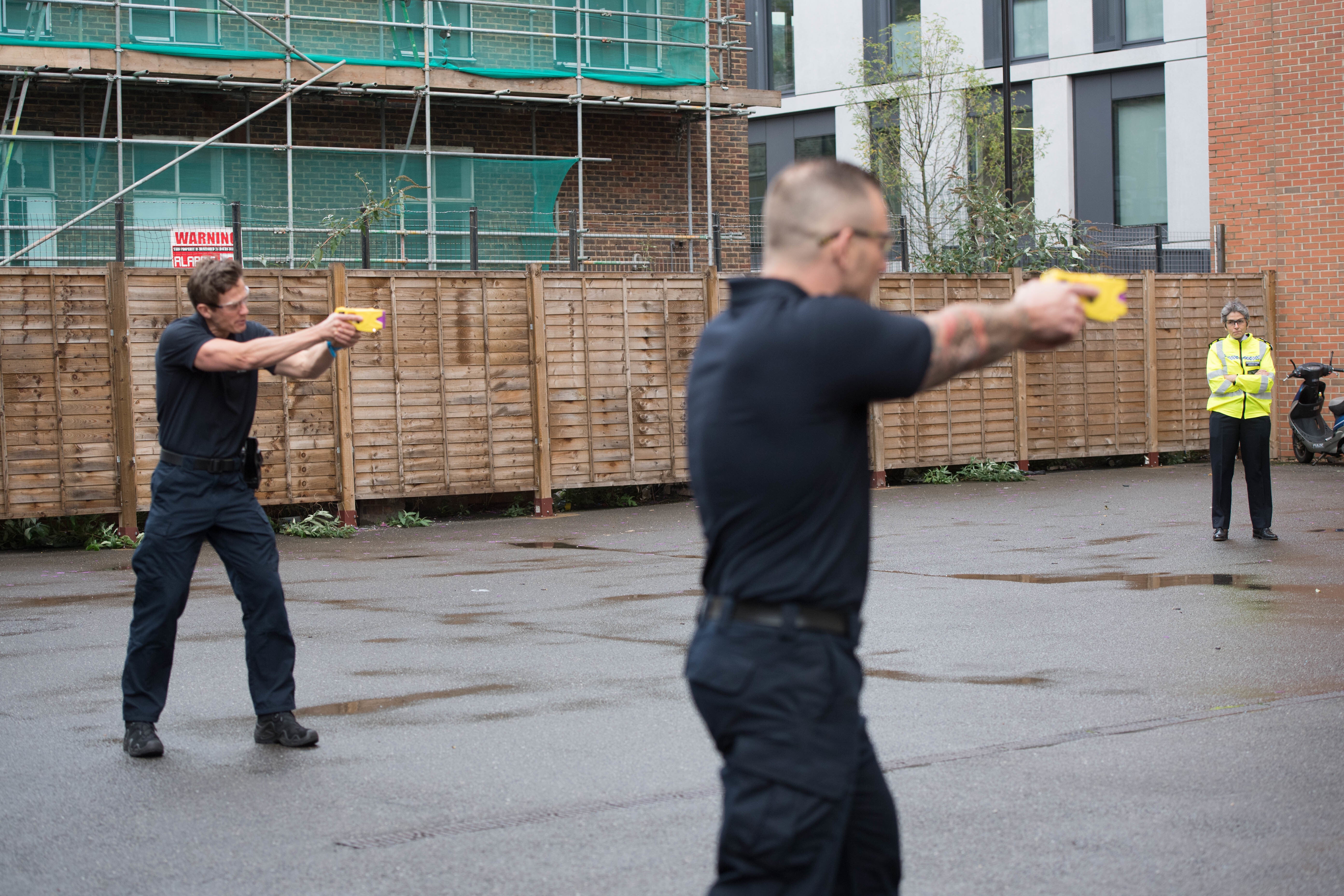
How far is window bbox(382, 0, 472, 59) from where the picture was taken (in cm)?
2283

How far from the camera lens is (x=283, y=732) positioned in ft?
21.2

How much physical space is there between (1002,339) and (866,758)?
3.15 feet

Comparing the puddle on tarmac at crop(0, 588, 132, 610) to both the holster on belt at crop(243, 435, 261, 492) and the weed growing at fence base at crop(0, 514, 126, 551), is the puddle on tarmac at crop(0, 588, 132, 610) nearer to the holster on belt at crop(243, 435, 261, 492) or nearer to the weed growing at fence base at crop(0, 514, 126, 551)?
the weed growing at fence base at crop(0, 514, 126, 551)

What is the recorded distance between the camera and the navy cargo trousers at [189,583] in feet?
21.4

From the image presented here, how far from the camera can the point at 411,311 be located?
16078mm

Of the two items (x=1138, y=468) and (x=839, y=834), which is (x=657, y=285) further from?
(x=839, y=834)

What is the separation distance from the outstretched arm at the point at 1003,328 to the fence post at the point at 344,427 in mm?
13165

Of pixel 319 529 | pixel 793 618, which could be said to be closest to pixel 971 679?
pixel 793 618

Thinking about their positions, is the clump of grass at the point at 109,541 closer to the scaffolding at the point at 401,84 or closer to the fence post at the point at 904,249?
the scaffolding at the point at 401,84

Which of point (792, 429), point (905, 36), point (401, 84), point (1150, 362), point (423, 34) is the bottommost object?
point (792, 429)

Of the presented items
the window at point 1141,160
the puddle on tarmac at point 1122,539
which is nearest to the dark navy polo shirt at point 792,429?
the puddle on tarmac at point 1122,539

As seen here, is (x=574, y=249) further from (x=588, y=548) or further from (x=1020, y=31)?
(x=1020, y=31)

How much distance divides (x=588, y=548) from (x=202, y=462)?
7504mm

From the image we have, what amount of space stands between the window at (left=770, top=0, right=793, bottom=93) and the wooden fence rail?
20.0 m
